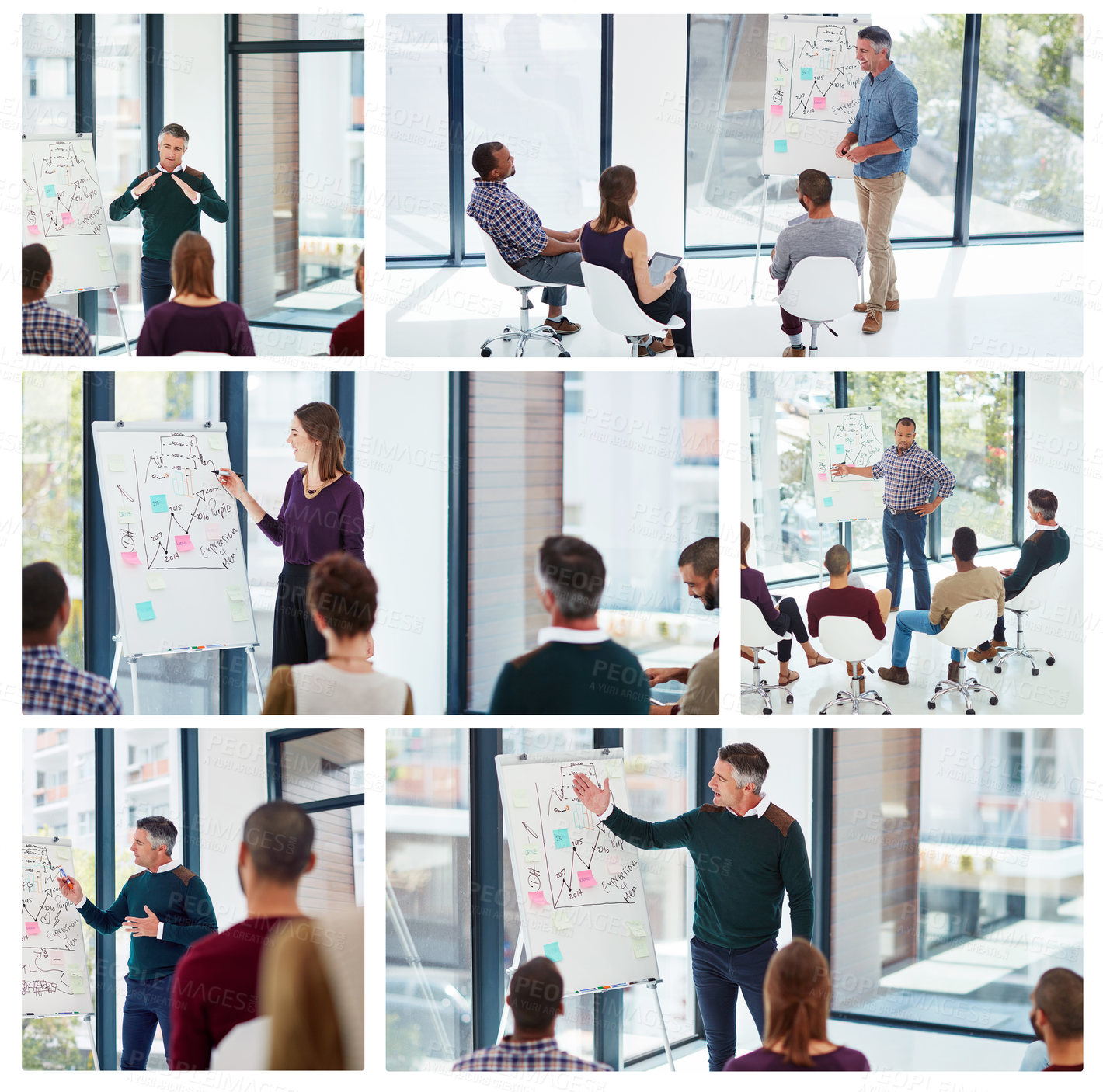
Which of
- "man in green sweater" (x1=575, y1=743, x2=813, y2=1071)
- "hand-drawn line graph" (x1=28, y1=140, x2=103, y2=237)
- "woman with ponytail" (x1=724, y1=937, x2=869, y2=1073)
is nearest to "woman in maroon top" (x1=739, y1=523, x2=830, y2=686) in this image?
"man in green sweater" (x1=575, y1=743, x2=813, y2=1071)

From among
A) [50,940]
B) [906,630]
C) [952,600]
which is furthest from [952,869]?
[50,940]

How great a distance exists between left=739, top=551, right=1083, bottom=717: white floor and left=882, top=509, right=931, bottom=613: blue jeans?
0.40 ft

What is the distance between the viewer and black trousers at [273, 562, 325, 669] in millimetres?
3512

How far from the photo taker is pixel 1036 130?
6719 millimetres

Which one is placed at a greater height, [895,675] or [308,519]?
[308,519]

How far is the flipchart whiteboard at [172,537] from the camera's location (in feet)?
11.5

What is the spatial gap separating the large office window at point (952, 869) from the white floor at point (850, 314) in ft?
6.31

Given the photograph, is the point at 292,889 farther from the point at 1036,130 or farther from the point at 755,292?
the point at 1036,130

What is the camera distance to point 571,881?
11.6 feet

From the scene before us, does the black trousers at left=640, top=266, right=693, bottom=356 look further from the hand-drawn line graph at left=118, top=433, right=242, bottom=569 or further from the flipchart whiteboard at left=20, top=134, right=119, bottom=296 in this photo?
the flipchart whiteboard at left=20, top=134, right=119, bottom=296

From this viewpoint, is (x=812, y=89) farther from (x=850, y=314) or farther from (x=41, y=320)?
(x=41, y=320)

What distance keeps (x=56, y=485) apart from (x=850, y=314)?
3665 mm

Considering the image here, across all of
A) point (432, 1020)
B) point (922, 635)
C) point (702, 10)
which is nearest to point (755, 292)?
point (922, 635)

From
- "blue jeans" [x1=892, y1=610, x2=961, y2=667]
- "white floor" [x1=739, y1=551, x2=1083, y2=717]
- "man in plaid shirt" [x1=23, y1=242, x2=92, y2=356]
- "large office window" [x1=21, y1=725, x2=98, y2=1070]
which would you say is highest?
"man in plaid shirt" [x1=23, y1=242, x2=92, y2=356]
